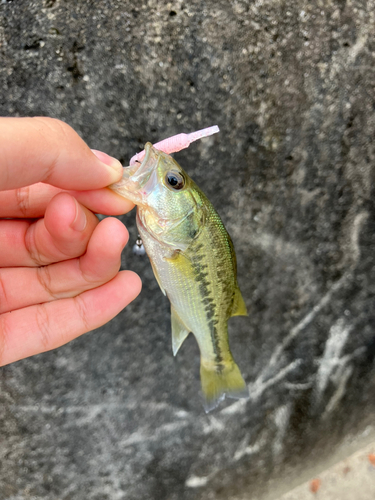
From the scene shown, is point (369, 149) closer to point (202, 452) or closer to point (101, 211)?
point (101, 211)

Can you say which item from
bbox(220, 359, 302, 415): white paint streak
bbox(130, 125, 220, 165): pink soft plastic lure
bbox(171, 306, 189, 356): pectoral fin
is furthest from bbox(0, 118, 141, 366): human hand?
bbox(220, 359, 302, 415): white paint streak

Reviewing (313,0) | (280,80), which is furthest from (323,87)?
(313,0)

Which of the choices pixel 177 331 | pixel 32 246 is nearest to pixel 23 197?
pixel 32 246

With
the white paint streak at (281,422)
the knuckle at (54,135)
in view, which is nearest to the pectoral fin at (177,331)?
the knuckle at (54,135)

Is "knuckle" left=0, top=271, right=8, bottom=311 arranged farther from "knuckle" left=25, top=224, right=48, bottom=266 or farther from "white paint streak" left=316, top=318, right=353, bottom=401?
"white paint streak" left=316, top=318, right=353, bottom=401

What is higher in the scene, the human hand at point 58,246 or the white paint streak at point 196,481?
the human hand at point 58,246

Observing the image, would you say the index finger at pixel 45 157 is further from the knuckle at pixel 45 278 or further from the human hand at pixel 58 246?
the knuckle at pixel 45 278
